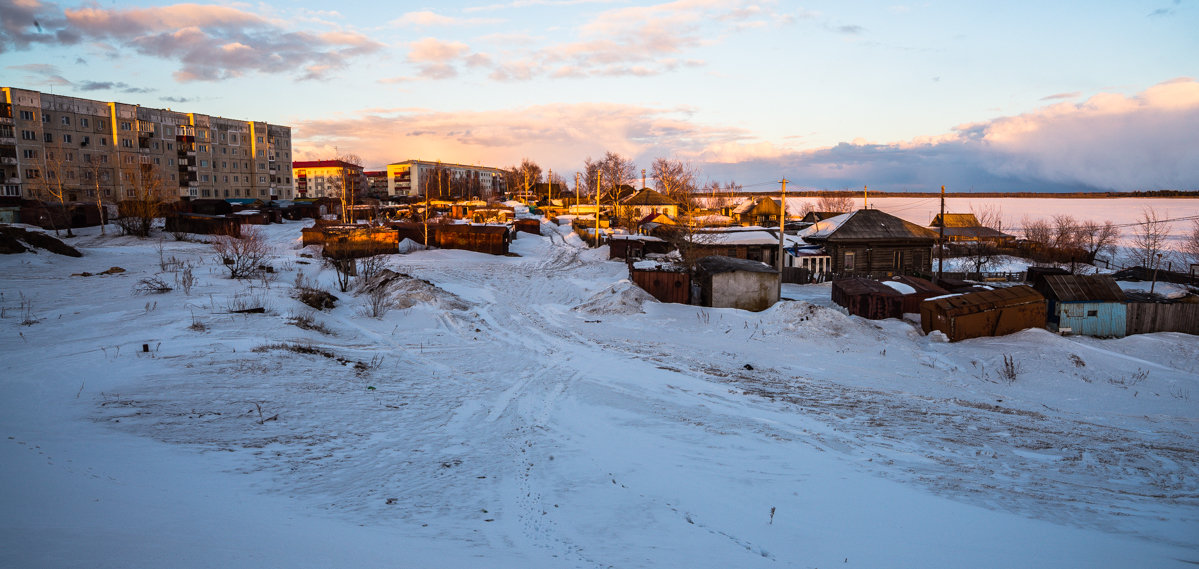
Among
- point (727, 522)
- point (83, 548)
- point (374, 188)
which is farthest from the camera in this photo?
point (374, 188)

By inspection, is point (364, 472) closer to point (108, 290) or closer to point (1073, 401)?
point (1073, 401)

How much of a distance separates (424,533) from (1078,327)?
24.3 meters

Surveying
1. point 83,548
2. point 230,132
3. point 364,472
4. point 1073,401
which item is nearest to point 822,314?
point 1073,401

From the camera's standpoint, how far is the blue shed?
21.1m

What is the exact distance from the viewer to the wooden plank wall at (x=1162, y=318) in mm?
20578

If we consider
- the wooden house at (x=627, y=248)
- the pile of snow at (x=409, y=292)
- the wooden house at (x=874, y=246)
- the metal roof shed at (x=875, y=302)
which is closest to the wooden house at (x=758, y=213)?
the wooden house at (x=874, y=246)

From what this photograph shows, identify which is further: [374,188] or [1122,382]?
[374,188]

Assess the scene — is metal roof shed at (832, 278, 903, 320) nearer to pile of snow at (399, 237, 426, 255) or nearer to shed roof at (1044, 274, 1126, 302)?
shed roof at (1044, 274, 1126, 302)

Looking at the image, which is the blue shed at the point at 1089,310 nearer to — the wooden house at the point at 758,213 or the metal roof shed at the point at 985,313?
the metal roof shed at the point at 985,313

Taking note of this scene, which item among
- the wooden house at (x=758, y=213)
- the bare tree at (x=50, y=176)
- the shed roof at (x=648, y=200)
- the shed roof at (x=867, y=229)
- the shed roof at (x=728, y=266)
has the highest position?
the bare tree at (x=50, y=176)

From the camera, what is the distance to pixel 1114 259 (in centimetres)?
5038

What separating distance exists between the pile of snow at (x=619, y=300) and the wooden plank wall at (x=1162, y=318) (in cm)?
1686

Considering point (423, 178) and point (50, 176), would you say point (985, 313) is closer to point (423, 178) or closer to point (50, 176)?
point (50, 176)

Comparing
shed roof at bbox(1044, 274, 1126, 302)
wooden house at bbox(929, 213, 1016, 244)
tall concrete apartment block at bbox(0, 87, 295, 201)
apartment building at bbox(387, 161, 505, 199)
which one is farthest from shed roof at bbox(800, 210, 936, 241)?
apartment building at bbox(387, 161, 505, 199)
